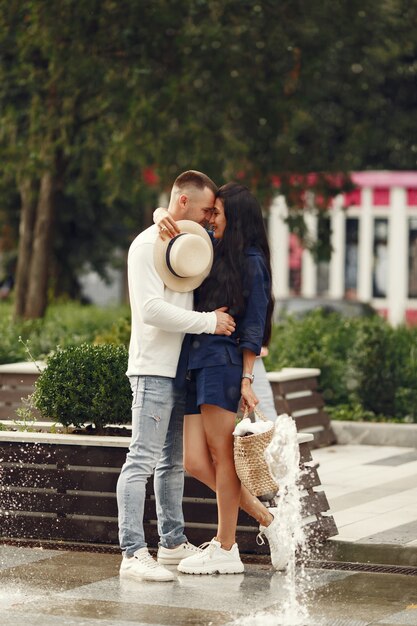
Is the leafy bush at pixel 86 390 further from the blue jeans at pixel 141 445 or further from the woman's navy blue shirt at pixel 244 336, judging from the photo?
the woman's navy blue shirt at pixel 244 336

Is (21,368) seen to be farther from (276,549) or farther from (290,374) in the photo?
(276,549)

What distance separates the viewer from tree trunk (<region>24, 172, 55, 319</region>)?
19.8 metres

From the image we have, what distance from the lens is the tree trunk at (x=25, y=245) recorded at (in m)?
20.2

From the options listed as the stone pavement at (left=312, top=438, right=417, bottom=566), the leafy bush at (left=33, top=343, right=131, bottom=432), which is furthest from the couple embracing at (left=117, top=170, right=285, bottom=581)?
the leafy bush at (left=33, top=343, right=131, bottom=432)

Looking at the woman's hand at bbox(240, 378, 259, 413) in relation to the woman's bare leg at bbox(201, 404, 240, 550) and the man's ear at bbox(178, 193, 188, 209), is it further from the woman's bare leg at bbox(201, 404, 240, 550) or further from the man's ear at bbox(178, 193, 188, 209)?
the man's ear at bbox(178, 193, 188, 209)

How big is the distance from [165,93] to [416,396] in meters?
5.85

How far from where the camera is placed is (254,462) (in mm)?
7324

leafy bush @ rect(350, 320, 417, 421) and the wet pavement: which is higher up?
leafy bush @ rect(350, 320, 417, 421)

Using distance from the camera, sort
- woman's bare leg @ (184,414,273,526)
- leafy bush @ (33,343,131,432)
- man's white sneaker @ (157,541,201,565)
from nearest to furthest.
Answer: woman's bare leg @ (184,414,273,526), man's white sneaker @ (157,541,201,565), leafy bush @ (33,343,131,432)

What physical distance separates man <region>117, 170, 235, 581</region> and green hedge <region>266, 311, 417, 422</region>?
5.96m

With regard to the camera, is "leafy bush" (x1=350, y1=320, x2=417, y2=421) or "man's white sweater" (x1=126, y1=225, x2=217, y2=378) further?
"leafy bush" (x1=350, y1=320, x2=417, y2=421)

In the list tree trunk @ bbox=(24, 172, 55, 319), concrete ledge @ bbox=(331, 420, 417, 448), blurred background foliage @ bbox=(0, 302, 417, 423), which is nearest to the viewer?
concrete ledge @ bbox=(331, 420, 417, 448)

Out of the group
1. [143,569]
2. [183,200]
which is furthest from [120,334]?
[143,569]

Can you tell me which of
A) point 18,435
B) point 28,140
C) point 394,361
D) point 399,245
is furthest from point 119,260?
point 18,435
